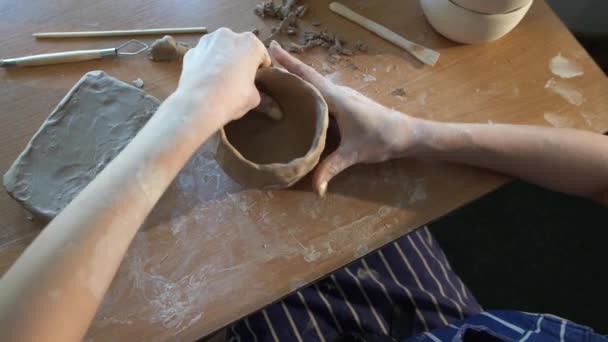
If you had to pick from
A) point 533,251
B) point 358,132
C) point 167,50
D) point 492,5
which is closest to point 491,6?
point 492,5

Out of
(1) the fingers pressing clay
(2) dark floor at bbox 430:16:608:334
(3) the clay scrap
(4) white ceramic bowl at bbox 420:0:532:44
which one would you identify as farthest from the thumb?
(2) dark floor at bbox 430:16:608:334

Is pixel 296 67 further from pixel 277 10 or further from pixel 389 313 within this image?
pixel 389 313

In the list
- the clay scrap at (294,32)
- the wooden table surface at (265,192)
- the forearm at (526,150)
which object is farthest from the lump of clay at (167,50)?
the forearm at (526,150)

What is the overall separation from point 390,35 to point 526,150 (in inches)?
12.6

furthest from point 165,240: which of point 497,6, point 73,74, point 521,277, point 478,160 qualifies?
point 521,277

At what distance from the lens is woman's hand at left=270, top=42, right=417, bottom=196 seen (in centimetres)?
73

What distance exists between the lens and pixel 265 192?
740mm

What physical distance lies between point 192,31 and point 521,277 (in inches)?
44.4

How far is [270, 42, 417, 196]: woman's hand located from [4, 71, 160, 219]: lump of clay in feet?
0.93

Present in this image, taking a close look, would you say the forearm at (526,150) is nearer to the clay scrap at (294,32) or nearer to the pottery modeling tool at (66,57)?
the clay scrap at (294,32)

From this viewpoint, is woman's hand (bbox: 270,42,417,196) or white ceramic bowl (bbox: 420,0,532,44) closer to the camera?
woman's hand (bbox: 270,42,417,196)

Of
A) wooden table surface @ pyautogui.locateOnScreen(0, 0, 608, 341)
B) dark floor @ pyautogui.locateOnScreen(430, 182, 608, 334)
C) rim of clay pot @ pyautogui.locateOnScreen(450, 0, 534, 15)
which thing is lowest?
dark floor @ pyautogui.locateOnScreen(430, 182, 608, 334)

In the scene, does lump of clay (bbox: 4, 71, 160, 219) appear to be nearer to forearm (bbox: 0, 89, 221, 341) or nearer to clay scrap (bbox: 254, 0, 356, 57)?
forearm (bbox: 0, 89, 221, 341)

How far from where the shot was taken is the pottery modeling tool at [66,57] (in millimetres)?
800
